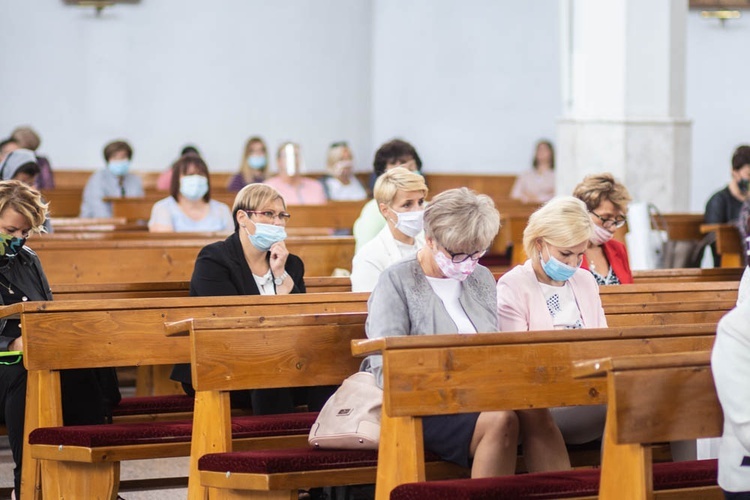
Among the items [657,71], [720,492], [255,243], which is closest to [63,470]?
[255,243]

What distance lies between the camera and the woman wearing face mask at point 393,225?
18.7 feet

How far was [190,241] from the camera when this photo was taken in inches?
289

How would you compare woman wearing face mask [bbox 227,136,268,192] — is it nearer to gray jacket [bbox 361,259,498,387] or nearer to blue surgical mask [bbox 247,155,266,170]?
blue surgical mask [bbox 247,155,266,170]

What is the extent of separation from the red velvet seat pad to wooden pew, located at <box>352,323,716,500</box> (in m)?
0.26

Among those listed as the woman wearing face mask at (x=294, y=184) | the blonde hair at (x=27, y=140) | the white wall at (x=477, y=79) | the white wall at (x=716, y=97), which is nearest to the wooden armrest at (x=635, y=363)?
the woman wearing face mask at (x=294, y=184)

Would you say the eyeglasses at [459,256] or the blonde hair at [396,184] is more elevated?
the blonde hair at [396,184]

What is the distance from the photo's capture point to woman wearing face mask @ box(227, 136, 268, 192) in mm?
13008

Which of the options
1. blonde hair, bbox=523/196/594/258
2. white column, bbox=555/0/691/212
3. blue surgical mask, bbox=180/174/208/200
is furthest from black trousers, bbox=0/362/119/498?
white column, bbox=555/0/691/212

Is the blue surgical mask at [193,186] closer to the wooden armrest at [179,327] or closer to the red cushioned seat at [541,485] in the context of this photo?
the wooden armrest at [179,327]

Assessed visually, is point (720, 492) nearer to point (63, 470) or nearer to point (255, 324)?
point (255, 324)

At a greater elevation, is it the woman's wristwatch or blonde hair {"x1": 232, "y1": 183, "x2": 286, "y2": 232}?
blonde hair {"x1": 232, "y1": 183, "x2": 286, "y2": 232}

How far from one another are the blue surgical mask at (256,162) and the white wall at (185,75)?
290cm

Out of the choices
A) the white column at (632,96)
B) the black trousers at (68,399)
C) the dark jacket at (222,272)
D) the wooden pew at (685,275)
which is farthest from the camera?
the white column at (632,96)

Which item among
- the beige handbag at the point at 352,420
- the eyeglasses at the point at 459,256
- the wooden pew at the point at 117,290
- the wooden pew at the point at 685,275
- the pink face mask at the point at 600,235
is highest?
the eyeglasses at the point at 459,256
